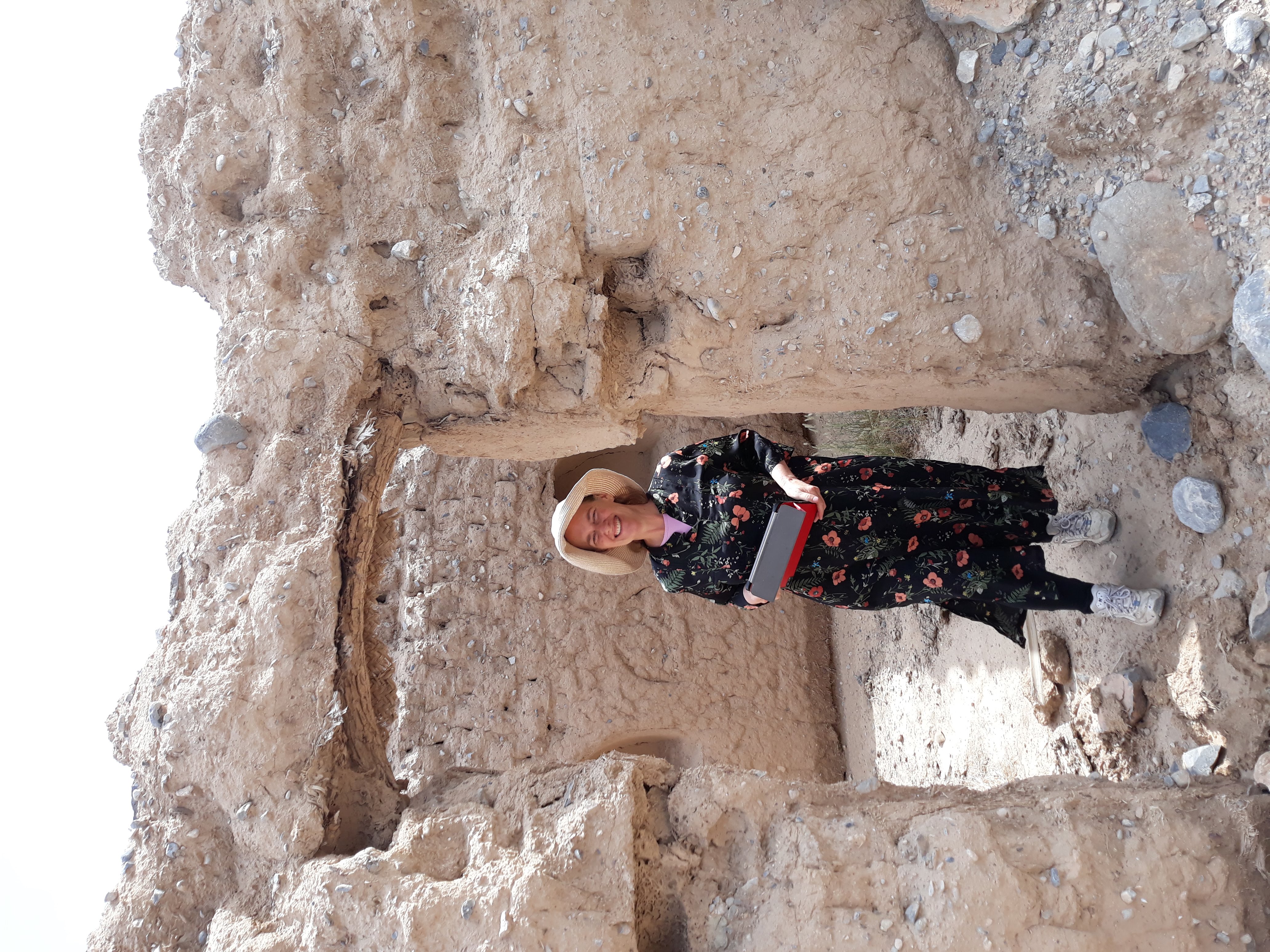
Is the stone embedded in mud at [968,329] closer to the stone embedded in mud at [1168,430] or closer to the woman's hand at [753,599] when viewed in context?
the stone embedded in mud at [1168,430]

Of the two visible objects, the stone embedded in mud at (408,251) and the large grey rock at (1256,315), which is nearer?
the large grey rock at (1256,315)

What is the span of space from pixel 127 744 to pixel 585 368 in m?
1.68

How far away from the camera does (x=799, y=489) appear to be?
229cm

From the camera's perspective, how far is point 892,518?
97.5 inches

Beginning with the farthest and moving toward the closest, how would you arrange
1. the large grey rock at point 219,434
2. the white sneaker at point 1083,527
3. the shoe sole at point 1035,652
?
the shoe sole at point 1035,652 < the white sneaker at point 1083,527 < the large grey rock at point 219,434

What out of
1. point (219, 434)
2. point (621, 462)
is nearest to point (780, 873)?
point (219, 434)

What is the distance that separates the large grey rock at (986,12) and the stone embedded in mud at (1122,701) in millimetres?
1850

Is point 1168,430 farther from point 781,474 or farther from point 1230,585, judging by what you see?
point 781,474

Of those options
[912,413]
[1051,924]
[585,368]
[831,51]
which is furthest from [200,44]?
[1051,924]

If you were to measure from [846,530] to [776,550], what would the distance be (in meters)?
0.36

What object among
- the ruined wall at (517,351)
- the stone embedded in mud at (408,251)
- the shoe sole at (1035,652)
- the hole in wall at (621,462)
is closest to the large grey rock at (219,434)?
the ruined wall at (517,351)

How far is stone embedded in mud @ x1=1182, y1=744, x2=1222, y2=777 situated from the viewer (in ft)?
7.12

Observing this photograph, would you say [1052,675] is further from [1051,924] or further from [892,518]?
[1051,924]

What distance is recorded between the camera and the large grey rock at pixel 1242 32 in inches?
70.0
